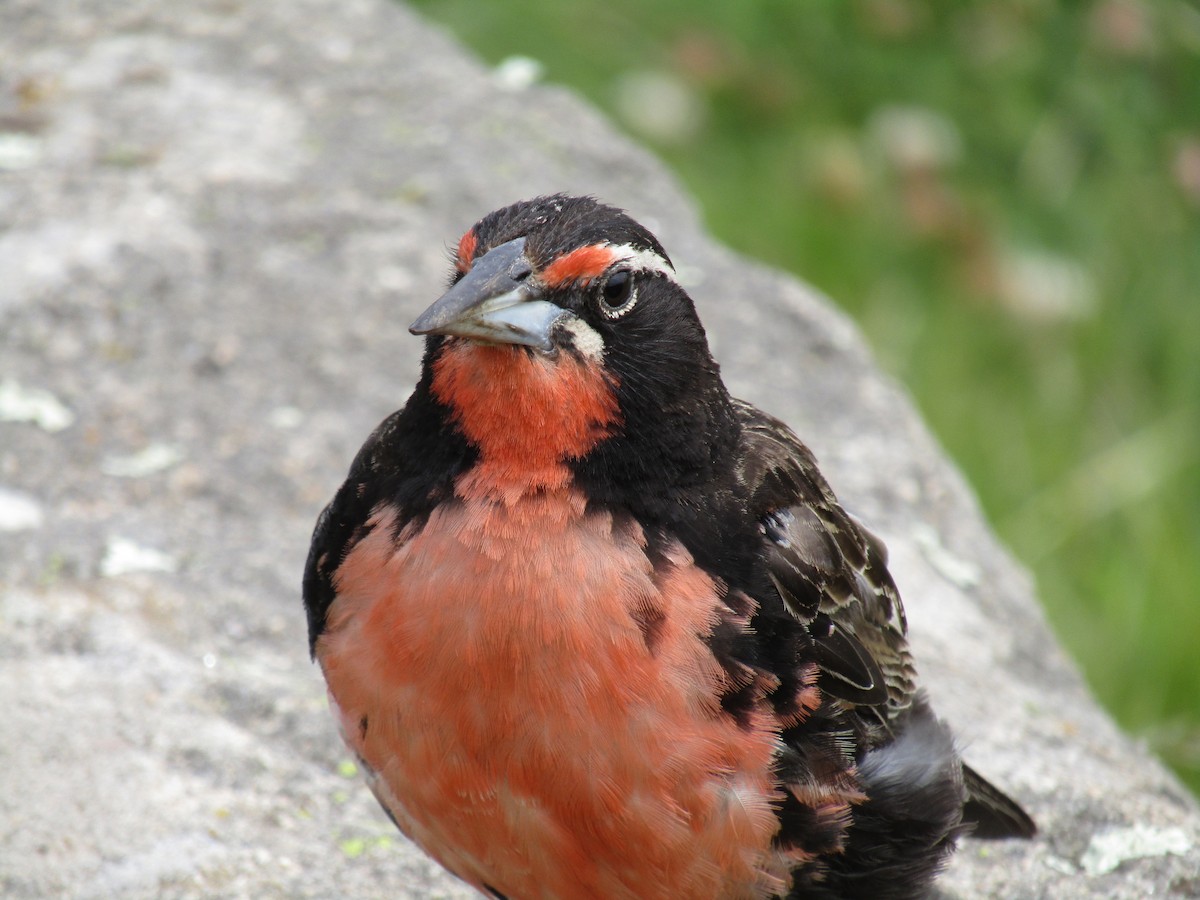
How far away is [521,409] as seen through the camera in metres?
3.21

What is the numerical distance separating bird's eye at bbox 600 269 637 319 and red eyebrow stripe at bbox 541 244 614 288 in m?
0.03

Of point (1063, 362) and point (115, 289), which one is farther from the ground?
point (1063, 362)

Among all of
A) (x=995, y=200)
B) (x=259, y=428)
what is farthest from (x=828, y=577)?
(x=995, y=200)

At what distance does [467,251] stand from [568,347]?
0.34 m

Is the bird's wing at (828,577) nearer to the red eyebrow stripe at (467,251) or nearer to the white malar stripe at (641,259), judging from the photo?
the white malar stripe at (641,259)

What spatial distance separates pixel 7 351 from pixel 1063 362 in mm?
4901

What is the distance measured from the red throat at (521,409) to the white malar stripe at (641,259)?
9.4 inches

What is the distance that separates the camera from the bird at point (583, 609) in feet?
10.6

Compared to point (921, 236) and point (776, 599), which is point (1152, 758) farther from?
point (921, 236)

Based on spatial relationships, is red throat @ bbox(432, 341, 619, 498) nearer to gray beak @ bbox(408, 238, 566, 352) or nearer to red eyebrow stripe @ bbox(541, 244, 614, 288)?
gray beak @ bbox(408, 238, 566, 352)

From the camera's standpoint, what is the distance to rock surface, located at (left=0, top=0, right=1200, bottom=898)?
415 centimetres

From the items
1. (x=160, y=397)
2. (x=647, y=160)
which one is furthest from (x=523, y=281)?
(x=647, y=160)

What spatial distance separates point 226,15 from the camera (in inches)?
274

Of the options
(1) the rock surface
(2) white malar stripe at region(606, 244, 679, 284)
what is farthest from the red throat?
(1) the rock surface
